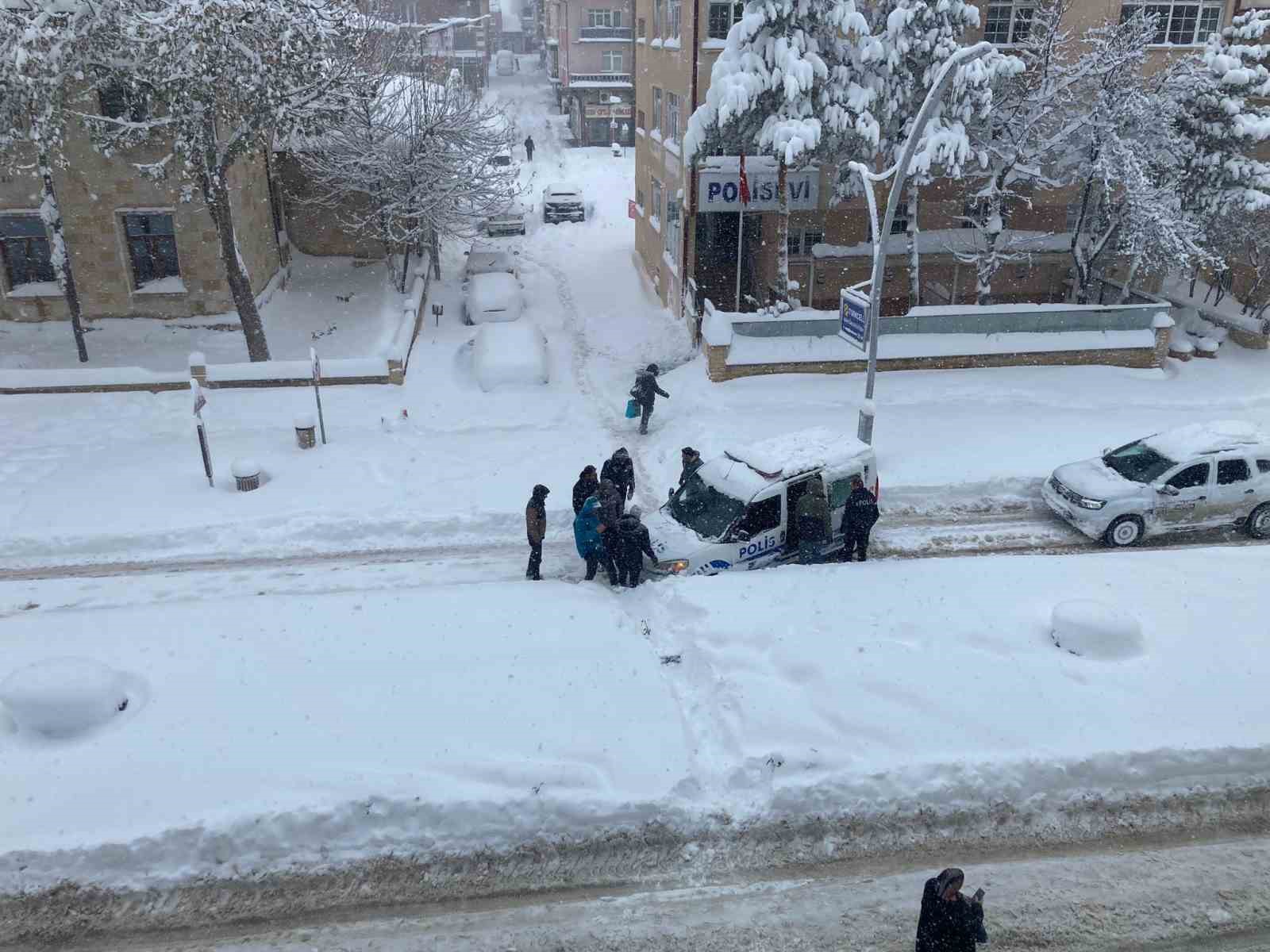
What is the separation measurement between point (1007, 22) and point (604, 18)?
37336 millimetres

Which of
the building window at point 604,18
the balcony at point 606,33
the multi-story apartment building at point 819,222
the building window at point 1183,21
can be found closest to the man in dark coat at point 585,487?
the multi-story apartment building at point 819,222

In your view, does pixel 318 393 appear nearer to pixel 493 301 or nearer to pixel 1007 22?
pixel 493 301

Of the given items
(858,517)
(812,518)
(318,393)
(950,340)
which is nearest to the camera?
(812,518)

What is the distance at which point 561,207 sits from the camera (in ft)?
126

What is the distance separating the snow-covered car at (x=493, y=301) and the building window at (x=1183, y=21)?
1711 cm

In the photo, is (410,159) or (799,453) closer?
(799,453)

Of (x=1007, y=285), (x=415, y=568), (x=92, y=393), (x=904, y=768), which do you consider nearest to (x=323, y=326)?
(x=92, y=393)

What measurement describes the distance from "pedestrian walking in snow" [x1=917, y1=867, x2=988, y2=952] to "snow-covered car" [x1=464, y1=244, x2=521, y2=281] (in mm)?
24329

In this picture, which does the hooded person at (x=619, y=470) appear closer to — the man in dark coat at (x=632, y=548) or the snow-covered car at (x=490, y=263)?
the man in dark coat at (x=632, y=548)

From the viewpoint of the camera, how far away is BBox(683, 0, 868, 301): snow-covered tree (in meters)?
17.8

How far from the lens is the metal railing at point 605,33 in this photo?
54.8 m

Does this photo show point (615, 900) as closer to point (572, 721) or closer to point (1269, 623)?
point (572, 721)

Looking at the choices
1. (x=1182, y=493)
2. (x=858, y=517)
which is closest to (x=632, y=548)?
(x=858, y=517)

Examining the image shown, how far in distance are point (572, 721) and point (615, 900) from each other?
1839 millimetres
